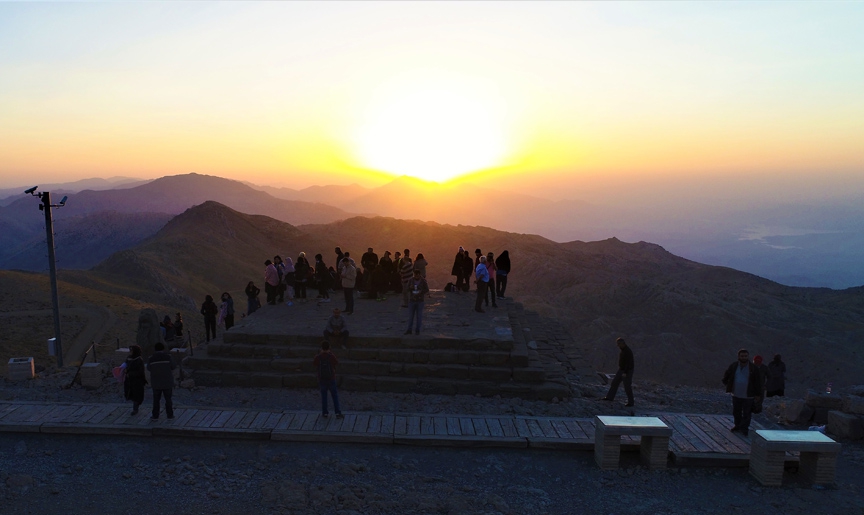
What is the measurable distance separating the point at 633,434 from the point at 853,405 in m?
4.82

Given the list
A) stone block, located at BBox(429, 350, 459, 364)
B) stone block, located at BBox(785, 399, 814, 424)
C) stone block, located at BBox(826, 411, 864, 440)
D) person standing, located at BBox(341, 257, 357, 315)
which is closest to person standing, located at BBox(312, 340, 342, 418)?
stone block, located at BBox(429, 350, 459, 364)

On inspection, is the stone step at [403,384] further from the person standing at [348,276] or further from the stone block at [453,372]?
the person standing at [348,276]

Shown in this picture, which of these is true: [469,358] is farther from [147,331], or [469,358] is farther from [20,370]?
[20,370]

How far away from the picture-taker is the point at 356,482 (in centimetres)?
780

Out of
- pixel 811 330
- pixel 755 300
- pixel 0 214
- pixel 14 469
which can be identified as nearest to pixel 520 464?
pixel 14 469

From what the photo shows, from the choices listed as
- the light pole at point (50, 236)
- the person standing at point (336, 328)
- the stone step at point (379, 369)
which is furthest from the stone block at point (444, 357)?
the light pole at point (50, 236)

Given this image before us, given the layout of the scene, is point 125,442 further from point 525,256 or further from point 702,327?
point 525,256

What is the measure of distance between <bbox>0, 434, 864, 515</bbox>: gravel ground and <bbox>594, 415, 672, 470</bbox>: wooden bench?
0.17m

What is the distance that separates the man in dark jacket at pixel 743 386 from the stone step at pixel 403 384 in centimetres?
332

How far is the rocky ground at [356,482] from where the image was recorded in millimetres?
7297

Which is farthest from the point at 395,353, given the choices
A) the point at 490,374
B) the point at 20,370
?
the point at 20,370

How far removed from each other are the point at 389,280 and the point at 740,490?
12.5 meters

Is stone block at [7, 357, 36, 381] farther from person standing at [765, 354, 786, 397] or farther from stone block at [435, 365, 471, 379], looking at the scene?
person standing at [765, 354, 786, 397]

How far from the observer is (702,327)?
2695 centimetres
